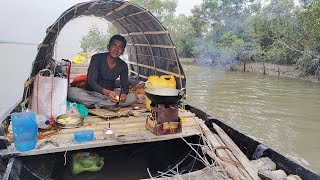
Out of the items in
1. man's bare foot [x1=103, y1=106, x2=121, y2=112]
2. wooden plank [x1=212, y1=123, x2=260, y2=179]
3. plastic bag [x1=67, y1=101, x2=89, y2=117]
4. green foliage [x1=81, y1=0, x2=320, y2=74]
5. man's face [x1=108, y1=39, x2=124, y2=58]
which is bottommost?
wooden plank [x1=212, y1=123, x2=260, y2=179]

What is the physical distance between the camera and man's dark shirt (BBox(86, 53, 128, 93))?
523 centimetres

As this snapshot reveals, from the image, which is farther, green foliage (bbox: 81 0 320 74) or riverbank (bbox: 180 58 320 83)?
riverbank (bbox: 180 58 320 83)

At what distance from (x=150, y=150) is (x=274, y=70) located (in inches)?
746

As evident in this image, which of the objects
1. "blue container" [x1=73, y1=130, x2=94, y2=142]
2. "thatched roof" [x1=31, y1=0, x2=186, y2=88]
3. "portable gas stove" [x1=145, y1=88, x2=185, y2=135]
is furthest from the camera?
"thatched roof" [x1=31, y1=0, x2=186, y2=88]

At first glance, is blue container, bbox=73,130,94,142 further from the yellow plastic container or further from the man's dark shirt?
the man's dark shirt

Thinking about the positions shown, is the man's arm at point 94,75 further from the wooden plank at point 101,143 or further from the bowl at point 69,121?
the wooden plank at point 101,143

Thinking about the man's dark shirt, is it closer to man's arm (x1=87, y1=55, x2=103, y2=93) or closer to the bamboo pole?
man's arm (x1=87, y1=55, x2=103, y2=93)

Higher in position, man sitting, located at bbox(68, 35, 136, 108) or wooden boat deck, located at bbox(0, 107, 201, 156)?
man sitting, located at bbox(68, 35, 136, 108)

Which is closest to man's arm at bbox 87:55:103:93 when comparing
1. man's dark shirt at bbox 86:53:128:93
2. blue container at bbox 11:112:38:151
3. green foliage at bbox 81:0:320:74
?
man's dark shirt at bbox 86:53:128:93

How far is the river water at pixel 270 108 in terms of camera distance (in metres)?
7.16

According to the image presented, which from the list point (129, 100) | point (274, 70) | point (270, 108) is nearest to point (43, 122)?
point (129, 100)

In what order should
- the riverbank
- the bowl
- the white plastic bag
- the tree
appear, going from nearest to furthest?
the bowl < the white plastic bag < the riverbank < the tree

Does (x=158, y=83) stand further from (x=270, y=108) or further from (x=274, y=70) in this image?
(x=274, y=70)

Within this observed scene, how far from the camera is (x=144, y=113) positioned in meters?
4.84
